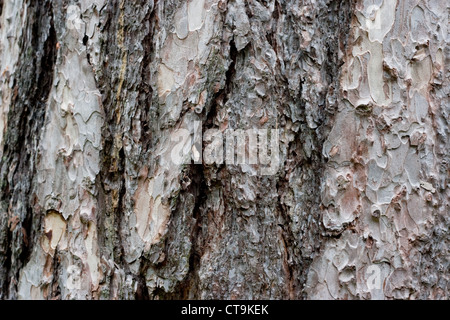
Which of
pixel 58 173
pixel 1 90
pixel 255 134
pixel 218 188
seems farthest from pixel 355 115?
pixel 1 90

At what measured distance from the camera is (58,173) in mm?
976

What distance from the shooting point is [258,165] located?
89 centimetres

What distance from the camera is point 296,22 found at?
90cm

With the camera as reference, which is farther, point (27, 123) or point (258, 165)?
point (27, 123)

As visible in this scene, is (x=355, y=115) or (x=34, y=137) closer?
(x=355, y=115)

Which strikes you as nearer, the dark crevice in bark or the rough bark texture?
the rough bark texture

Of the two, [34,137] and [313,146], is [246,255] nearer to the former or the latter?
[313,146]

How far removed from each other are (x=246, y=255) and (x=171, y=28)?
0.52 metres

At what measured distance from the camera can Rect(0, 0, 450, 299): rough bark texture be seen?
87 centimetres

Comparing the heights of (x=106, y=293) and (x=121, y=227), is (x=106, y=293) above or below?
below

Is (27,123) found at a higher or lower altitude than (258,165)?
higher

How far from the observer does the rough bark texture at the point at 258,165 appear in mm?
867
